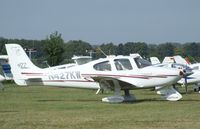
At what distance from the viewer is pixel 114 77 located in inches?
771

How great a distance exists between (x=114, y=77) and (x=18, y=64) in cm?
445

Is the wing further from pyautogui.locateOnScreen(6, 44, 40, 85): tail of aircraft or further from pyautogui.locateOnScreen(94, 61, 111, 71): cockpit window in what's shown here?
pyautogui.locateOnScreen(6, 44, 40, 85): tail of aircraft

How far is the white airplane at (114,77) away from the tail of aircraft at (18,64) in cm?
19

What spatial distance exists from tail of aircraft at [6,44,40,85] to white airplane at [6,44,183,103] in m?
0.19

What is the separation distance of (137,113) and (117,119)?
185 centimetres

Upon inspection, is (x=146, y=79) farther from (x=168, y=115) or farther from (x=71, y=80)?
(x=168, y=115)

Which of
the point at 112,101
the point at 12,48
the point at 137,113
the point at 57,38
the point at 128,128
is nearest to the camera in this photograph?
the point at 128,128

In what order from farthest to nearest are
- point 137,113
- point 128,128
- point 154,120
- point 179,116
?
point 137,113
point 179,116
point 154,120
point 128,128

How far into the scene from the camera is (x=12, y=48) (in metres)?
21.1

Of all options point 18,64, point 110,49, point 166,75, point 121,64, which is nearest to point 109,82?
point 121,64

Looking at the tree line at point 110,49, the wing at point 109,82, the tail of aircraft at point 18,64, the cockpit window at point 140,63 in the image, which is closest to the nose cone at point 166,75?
the cockpit window at point 140,63

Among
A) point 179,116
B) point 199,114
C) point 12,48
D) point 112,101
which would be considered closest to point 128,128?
point 179,116

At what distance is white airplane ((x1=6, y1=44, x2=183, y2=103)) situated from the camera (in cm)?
1950

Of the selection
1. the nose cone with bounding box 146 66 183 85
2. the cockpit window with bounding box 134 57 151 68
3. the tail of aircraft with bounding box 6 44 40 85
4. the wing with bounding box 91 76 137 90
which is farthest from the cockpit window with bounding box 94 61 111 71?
the tail of aircraft with bounding box 6 44 40 85
